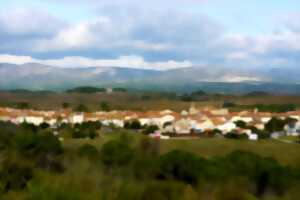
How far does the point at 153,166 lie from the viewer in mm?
23953

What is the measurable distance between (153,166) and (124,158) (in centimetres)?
429

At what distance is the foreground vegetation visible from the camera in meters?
11.5

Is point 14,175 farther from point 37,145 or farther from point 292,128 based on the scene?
point 292,128

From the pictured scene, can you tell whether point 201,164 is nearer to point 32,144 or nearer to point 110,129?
point 32,144

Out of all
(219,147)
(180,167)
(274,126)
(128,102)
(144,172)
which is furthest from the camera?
(128,102)

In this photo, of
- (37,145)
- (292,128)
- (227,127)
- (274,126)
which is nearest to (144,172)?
(37,145)

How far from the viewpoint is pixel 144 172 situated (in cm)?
2219

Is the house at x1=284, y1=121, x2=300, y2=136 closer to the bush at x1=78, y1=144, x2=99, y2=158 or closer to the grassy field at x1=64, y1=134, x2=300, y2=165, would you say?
the grassy field at x1=64, y1=134, x2=300, y2=165

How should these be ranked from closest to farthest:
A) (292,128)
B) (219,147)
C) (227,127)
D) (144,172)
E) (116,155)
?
(144,172)
(116,155)
(219,147)
(227,127)
(292,128)

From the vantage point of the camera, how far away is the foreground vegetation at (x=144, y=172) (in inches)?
451

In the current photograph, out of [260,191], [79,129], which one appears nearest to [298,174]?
[260,191]

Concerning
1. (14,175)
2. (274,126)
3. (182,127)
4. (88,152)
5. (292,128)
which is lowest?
(182,127)

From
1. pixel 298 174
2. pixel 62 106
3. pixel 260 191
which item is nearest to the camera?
pixel 260 191

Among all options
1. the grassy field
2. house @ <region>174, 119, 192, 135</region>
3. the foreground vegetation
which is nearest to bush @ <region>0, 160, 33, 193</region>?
the foreground vegetation
